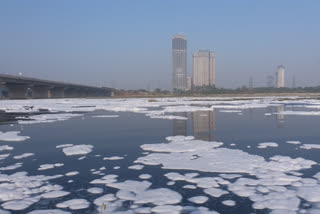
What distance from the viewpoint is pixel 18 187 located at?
5527 mm

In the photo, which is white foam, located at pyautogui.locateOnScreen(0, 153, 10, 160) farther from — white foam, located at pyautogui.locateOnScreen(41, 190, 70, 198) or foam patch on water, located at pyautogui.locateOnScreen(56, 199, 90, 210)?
foam patch on water, located at pyautogui.locateOnScreen(56, 199, 90, 210)

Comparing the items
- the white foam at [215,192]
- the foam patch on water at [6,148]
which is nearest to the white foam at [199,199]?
the white foam at [215,192]

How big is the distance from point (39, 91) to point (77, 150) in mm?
80152

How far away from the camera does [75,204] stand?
4676mm

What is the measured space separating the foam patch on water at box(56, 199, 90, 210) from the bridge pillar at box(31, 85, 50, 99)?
82.5 meters

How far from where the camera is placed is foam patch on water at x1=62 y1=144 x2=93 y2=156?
8.62m

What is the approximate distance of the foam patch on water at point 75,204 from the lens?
4551 millimetres

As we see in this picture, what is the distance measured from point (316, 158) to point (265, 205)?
13.4 feet

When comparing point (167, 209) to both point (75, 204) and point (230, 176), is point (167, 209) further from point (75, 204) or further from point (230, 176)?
point (230, 176)

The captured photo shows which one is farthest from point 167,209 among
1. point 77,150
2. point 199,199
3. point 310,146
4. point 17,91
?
point 17,91

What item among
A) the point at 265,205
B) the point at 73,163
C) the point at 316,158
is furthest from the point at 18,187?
the point at 316,158

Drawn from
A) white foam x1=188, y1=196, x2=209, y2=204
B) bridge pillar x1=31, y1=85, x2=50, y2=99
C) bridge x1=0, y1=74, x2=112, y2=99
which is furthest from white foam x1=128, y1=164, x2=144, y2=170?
bridge pillar x1=31, y1=85, x2=50, y2=99

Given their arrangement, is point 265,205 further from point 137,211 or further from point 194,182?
point 137,211

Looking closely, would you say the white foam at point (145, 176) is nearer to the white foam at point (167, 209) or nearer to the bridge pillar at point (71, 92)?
the white foam at point (167, 209)
